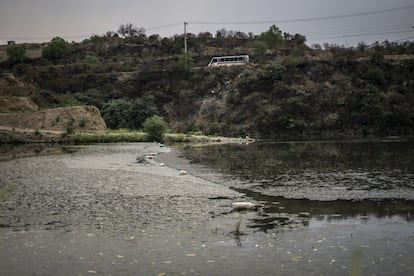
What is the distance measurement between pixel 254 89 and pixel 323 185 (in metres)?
67.8

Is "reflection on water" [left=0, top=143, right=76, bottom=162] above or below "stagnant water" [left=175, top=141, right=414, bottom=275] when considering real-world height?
above

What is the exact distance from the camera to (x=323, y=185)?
2114 cm

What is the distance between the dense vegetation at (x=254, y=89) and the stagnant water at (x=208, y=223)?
169ft

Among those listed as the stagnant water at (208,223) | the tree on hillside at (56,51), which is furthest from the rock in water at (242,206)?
the tree on hillside at (56,51)

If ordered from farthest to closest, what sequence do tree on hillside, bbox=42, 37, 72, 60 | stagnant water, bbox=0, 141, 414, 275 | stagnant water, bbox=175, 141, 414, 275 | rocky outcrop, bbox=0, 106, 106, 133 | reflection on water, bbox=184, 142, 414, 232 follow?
tree on hillside, bbox=42, 37, 72, 60 < rocky outcrop, bbox=0, 106, 106, 133 < reflection on water, bbox=184, 142, 414, 232 < stagnant water, bbox=175, 141, 414, 275 < stagnant water, bbox=0, 141, 414, 275

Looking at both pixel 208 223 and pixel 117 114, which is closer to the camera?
pixel 208 223

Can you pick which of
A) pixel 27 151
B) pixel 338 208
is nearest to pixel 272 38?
pixel 27 151

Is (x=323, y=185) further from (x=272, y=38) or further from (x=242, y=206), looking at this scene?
(x=272, y=38)

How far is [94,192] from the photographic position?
19.8 meters

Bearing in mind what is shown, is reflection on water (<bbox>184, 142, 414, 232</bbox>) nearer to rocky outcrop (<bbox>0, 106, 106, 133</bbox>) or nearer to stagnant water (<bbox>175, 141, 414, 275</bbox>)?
stagnant water (<bbox>175, 141, 414, 275</bbox>)

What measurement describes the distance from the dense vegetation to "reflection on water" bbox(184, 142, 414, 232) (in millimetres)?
43061

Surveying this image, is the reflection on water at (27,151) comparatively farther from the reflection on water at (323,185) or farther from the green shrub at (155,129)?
the reflection on water at (323,185)

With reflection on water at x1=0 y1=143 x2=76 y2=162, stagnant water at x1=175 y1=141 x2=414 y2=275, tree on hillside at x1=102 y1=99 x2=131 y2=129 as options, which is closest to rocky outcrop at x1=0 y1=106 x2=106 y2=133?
tree on hillside at x1=102 y1=99 x2=131 y2=129

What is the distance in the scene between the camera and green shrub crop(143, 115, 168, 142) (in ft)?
192
